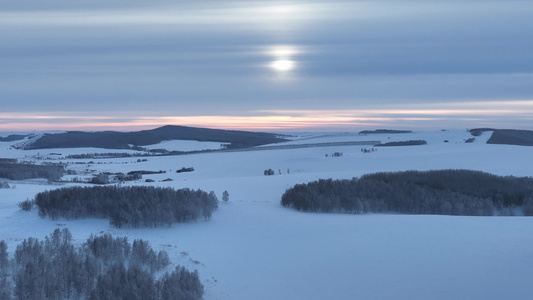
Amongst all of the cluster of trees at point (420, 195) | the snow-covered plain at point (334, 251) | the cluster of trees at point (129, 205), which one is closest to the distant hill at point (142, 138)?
the cluster of trees at point (420, 195)

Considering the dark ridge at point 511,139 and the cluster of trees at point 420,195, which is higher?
the dark ridge at point 511,139

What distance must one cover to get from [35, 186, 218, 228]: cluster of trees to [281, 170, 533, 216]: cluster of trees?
302 cm

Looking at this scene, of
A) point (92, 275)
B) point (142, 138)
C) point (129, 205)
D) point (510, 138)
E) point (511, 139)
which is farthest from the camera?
point (142, 138)

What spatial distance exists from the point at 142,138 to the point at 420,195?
7746cm

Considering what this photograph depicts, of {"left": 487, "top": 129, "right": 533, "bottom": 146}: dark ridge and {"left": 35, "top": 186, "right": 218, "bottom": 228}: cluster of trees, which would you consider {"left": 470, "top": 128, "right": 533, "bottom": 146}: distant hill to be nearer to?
{"left": 487, "top": 129, "right": 533, "bottom": 146}: dark ridge

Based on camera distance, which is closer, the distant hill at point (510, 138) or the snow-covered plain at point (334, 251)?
the snow-covered plain at point (334, 251)

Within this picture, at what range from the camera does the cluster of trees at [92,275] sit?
8.59 meters

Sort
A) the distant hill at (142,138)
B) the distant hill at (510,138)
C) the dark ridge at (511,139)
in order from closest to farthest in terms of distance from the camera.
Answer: the dark ridge at (511,139) → the distant hill at (510,138) → the distant hill at (142,138)

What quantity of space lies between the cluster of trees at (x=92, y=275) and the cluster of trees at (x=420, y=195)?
23.9ft

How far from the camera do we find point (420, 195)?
18.7 m

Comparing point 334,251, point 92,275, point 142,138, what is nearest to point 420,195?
point 334,251

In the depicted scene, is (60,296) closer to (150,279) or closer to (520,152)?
(150,279)

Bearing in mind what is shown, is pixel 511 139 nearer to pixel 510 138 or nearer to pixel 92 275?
pixel 510 138

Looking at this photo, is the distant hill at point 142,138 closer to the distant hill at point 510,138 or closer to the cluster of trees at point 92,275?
the distant hill at point 510,138
